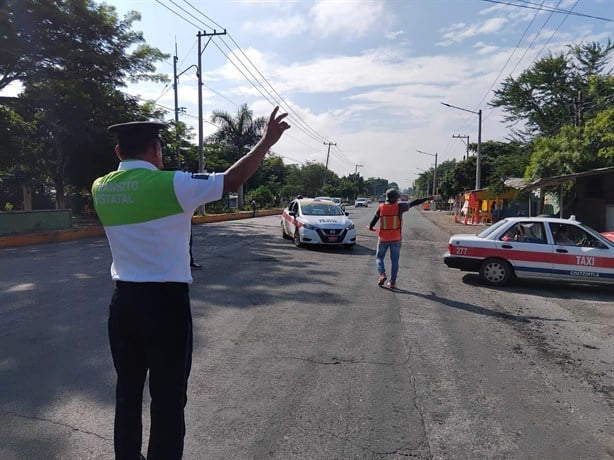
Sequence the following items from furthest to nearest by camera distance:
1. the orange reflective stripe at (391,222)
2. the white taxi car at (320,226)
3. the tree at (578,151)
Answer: the tree at (578,151) < the white taxi car at (320,226) < the orange reflective stripe at (391,222)

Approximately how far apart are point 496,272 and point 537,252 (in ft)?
2.69

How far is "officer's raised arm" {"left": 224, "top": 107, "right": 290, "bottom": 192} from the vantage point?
7.59 feet

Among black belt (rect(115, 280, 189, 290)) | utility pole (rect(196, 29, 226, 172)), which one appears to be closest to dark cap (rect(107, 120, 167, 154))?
black belt (rect(115, 280, 189, 290))

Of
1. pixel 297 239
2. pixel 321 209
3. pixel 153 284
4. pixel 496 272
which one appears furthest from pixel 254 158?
pixel 321 209

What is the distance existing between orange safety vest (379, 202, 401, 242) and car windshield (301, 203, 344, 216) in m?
6.86

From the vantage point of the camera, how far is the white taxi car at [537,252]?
8970mm

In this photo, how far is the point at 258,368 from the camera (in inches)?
184

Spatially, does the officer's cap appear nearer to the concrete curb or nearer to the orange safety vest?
the orange safety vest

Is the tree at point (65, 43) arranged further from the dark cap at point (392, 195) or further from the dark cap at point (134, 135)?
the dark cap at point (134, 135)

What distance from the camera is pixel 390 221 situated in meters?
8.90

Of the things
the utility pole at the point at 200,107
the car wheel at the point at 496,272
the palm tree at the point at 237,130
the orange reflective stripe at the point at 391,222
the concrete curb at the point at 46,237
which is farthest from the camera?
the palm tree at the point at 237,130

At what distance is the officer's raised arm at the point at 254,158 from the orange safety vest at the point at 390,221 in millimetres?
6484

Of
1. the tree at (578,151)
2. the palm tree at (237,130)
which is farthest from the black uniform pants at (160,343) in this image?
the palm tree at (237,130)

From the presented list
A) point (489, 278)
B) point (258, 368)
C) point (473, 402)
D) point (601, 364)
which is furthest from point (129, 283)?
point (489, 278)
